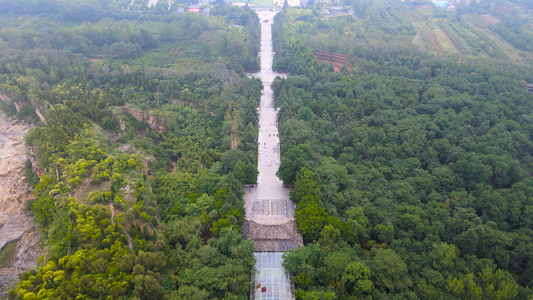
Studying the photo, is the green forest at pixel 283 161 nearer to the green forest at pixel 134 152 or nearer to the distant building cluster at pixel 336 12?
the green forest at pixel 134 152

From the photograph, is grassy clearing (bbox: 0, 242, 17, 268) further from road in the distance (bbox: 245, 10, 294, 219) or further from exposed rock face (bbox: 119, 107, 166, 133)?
road in the distance (bbox: 245, 10, 294, 219)

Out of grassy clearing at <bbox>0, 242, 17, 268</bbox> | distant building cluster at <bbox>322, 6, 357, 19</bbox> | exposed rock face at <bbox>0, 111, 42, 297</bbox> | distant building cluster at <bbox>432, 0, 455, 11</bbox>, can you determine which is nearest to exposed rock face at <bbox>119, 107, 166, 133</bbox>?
exposed rock face at <bbox>0, 111, 42, 297</bbox>

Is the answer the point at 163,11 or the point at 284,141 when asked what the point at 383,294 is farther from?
the point at 163,11

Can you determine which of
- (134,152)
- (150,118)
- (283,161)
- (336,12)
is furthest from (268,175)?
(336,12)

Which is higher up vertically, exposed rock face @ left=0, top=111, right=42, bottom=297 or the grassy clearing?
exposed rock face @ left=0, top=111, right=42, bottom=297

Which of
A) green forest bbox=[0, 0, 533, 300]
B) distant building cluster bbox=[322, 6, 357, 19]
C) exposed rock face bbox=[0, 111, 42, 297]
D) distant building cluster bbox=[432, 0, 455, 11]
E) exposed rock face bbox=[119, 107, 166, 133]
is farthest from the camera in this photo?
distant building cluster bbox=[432, 0, 455, 11]

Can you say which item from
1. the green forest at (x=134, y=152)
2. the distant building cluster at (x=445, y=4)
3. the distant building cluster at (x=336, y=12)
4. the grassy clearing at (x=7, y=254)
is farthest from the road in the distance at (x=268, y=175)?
the distant building cluster at (x=445, y=4)

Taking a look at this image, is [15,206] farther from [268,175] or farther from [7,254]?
[268,175]
